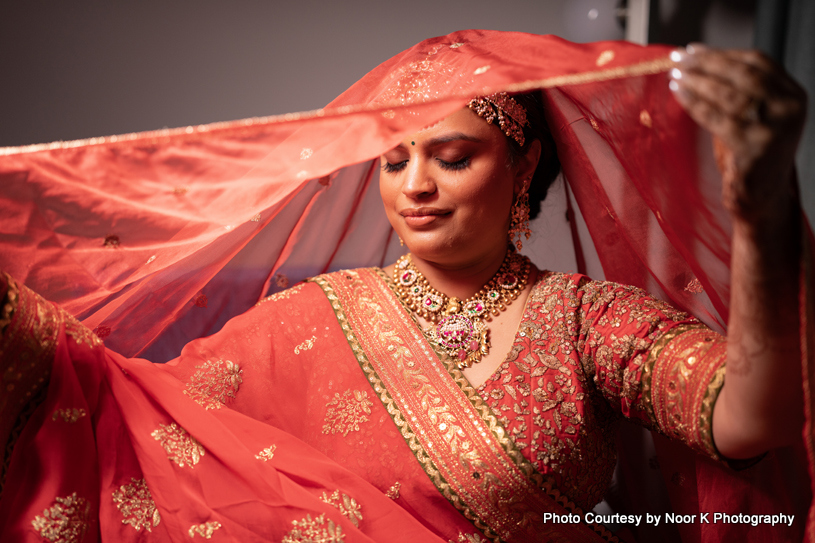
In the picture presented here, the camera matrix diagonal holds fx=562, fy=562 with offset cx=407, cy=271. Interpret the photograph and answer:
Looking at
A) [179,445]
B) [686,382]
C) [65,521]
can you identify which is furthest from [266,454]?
[686,382]

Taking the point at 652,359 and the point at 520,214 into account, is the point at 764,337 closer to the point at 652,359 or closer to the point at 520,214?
the point at 652,359

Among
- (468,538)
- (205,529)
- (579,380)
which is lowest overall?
(468,538)

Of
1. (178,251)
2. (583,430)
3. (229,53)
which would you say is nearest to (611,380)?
(583,430)

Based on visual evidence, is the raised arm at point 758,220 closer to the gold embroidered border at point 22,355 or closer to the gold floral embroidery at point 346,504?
the gold floral embroidery at point 346,504

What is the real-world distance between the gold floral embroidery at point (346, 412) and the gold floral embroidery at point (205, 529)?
0.23m

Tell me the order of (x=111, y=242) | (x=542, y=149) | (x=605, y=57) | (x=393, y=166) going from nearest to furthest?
(x=605, y=57), (x=111, y=242), (x=393, y=166), (x=542, y=149)

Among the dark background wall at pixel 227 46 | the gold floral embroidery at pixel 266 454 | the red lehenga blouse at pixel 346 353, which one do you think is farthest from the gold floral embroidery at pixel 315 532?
the dark background wall at pixel 227 46

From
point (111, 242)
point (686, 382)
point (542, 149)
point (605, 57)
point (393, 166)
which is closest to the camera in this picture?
point (605, 57)

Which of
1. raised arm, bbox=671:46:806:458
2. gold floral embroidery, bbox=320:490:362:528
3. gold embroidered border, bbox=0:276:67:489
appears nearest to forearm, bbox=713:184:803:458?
raised arm, bbox=671:46:806:458

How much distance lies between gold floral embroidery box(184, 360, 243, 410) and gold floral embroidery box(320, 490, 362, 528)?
236mm

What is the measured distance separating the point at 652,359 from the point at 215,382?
2.27 ft

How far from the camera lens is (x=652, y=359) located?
80cm

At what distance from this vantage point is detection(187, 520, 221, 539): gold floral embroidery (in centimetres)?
76

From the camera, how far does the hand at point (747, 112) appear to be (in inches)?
19.2
